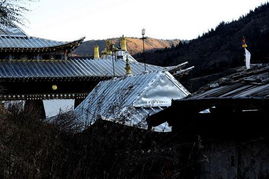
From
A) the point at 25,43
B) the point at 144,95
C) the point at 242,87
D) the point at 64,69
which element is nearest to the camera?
the point at 242,87

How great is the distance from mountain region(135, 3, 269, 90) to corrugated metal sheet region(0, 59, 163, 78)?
34629mm

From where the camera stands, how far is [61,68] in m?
30.6

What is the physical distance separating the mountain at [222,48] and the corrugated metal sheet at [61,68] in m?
34.6

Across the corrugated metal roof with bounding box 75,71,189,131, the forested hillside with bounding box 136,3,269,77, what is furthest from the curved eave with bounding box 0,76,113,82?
the forested hillside with bounding box 136,3,269,77

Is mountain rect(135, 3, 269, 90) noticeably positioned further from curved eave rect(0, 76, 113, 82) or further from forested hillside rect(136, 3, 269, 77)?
curved eave rect(0, 76, 113, 82)

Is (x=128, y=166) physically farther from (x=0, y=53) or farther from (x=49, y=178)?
(x=0, y=53)

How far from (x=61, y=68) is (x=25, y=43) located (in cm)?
338

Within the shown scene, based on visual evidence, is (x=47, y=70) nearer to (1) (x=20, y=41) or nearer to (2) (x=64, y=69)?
(2) (x=64, y=69)

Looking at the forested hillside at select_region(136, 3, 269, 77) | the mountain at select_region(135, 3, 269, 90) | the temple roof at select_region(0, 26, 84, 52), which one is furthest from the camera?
the forested hillside at select_region(136, 3, 269, 77)

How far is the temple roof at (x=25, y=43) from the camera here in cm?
3010

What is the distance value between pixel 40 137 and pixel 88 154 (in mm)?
981

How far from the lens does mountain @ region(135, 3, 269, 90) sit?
70500 mm

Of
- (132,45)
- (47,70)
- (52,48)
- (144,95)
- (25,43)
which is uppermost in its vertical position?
(132,45)

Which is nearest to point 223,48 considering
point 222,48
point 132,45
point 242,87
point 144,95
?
point 222,48
